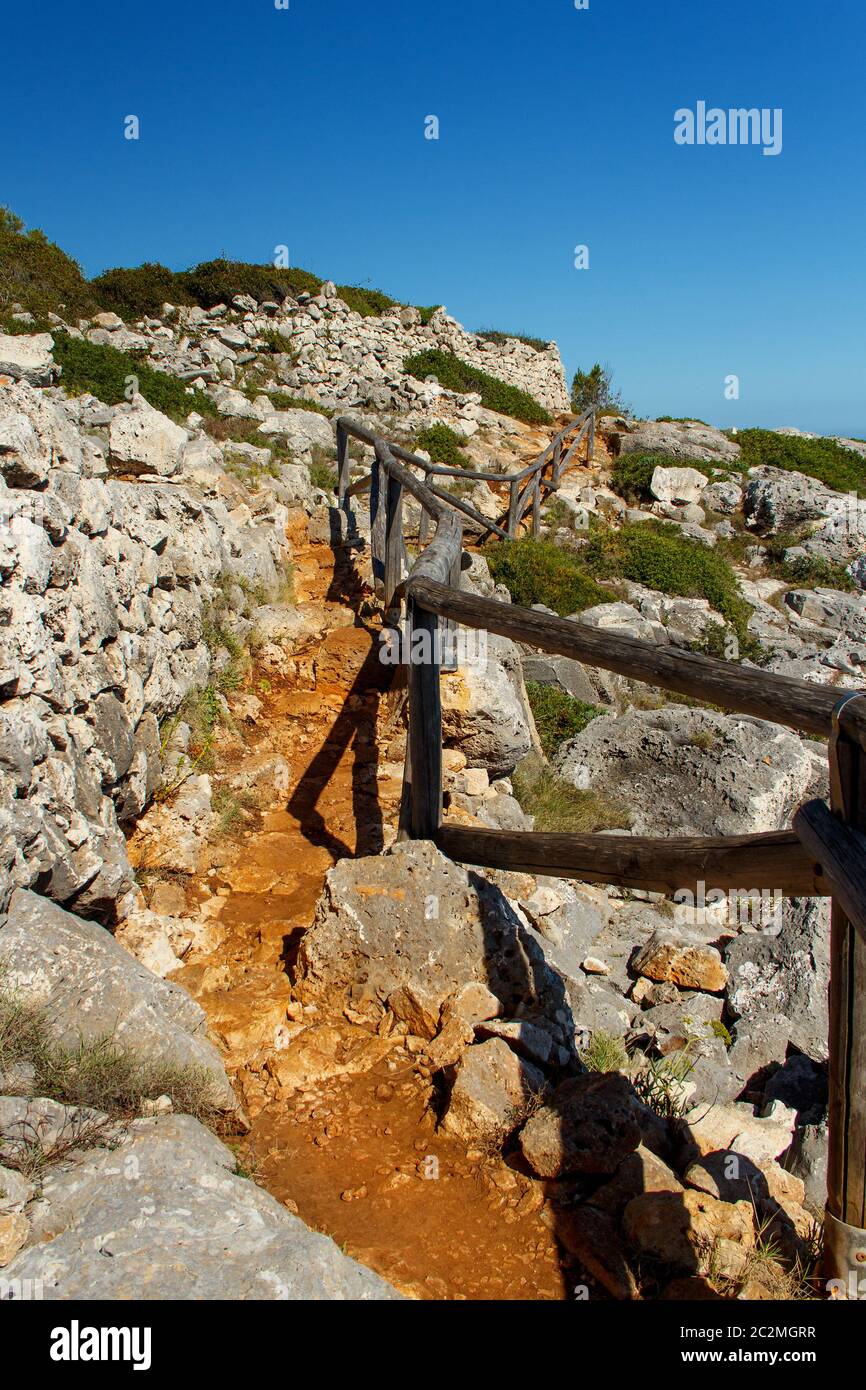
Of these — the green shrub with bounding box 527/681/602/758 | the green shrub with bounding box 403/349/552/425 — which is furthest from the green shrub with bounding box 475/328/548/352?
the green shrub with bounding box 527/681/602/758

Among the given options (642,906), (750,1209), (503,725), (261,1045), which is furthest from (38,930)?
(642,906)

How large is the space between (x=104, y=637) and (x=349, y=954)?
1.95m

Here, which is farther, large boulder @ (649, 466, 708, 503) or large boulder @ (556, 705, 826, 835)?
large boulder @ (649, 466, 708, 503)

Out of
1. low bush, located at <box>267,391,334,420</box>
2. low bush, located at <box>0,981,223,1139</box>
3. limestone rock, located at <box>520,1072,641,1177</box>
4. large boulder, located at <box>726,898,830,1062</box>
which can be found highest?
low bush, located at <box>267,391,334,420</box>

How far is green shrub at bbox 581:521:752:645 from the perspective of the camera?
15.2 meters

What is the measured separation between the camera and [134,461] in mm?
6973

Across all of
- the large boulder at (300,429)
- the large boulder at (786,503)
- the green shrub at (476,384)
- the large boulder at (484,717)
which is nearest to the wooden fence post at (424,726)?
the large boulder at (484,717)

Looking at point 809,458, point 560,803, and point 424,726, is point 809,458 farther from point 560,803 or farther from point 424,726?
point 424,726

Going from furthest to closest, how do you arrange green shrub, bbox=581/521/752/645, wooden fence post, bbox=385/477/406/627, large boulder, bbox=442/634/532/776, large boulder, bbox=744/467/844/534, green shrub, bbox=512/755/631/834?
large boulder, bbox=744/467/844/534, green shrub, bbox=581/521/752/645, wooden fence post, bbox=385/477/406/627, green shrub, bbox=512/755/631/834, large boulder, bbox=442/634/532/776

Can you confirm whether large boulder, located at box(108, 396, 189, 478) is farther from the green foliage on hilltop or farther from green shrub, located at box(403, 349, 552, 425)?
green shrub, located at box(403, 349, 552, 425)

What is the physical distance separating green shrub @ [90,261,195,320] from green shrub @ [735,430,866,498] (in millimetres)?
16002

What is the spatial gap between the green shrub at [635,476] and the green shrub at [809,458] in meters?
3.53

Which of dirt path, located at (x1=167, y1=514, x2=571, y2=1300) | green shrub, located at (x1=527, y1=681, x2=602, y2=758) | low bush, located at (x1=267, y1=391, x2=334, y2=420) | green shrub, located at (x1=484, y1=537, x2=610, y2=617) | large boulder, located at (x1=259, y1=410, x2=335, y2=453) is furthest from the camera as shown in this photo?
low bush, located at (x1=267, y1=391, x2=334, y2=420)
